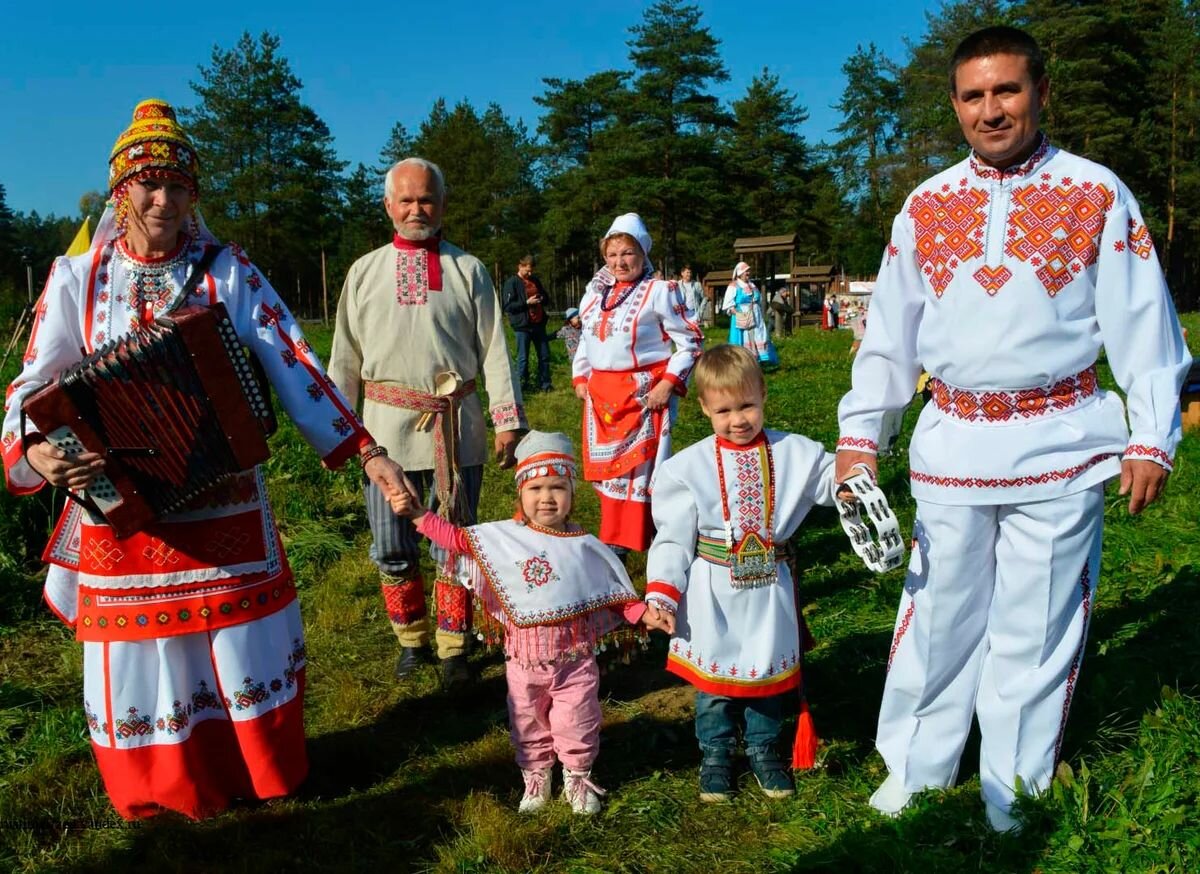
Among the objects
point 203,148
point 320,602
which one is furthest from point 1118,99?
point 320,602

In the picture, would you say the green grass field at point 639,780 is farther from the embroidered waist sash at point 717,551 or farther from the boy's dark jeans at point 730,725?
the embroidered waist sash at point 717,551

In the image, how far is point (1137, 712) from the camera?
11.5ft

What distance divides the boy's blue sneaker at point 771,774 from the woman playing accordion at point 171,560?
1.55 m

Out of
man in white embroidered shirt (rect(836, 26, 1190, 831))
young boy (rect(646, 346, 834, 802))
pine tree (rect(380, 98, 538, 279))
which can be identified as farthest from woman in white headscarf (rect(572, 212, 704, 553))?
pine tree (rect(380, 98, 538, 279))

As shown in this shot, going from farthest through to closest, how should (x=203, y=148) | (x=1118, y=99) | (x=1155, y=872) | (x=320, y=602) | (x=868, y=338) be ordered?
1. (x=203, y=148)
2. (x=1118, y=99)
3. (x=320, y=602)
4. (x=868, y=338)
5. (x=1155, y=872)

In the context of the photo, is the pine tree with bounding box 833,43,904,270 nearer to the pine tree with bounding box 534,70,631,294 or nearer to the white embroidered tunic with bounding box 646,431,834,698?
the pine tree with bounding box 534,70,631,294

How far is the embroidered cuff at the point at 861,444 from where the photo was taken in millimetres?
3145

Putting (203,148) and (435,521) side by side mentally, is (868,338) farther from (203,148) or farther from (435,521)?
(203,148)

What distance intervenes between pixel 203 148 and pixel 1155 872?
161 ft

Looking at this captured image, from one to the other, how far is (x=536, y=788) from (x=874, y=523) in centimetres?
146

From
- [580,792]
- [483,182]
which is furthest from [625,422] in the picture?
[483,182]

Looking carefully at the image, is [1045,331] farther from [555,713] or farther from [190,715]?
[190,715]

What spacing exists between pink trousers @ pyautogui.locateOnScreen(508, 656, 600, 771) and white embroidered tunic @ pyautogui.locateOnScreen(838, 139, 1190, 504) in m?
1.35

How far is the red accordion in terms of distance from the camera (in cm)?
288
